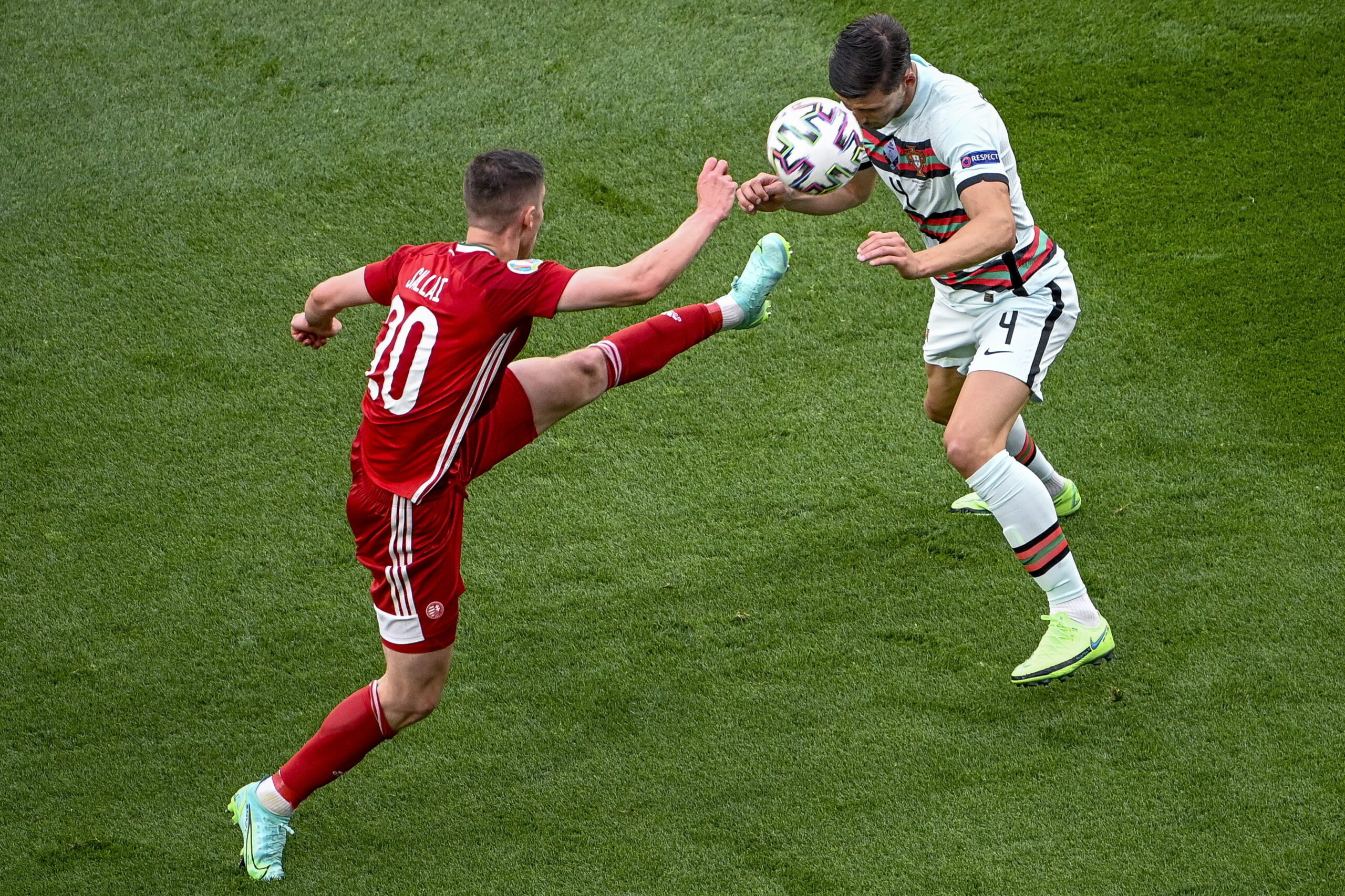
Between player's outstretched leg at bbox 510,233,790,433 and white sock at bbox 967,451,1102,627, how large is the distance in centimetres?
100

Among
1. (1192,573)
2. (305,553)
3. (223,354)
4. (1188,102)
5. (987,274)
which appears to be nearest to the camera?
(987,274)

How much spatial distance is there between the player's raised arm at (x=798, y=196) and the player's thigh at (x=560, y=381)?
27.6 inches

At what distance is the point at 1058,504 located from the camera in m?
5.07

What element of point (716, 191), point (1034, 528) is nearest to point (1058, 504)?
point (1034, 528)

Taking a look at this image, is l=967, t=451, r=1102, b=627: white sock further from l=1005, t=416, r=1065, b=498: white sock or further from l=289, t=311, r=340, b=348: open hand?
l=289, t=311, r=340, b=348: open hand

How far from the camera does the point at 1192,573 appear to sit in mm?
4781

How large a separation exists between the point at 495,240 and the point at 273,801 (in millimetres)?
1762

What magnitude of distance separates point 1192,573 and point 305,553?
3.31 meters

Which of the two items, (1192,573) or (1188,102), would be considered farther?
(1188,102)

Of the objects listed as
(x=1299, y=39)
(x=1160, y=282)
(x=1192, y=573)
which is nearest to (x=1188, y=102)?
(x=1299, y=39)

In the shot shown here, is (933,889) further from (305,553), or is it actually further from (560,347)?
(560,347)

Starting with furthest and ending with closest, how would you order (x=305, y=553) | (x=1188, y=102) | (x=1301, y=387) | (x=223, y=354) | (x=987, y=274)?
1. (x=1188, y=102)
2. (x=223, y=354)
3. (x=1301, y=387)
4. (x=305, y=553)
5. (x=987, y=274)

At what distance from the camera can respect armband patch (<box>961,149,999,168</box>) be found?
4023mm

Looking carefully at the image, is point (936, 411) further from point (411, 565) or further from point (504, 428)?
point (411, 565)
